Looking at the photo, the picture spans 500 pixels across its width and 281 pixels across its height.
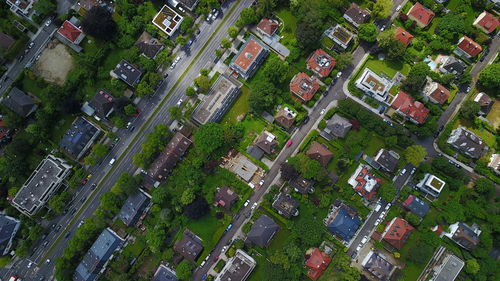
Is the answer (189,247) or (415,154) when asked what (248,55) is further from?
(189,247)

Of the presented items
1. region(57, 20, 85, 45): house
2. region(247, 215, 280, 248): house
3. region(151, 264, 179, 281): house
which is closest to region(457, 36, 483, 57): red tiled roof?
region(247, 215, 280, 248): house

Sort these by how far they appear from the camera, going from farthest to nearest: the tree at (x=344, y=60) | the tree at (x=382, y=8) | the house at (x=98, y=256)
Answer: the tree at (x=382, y=8), the tree at (x=344, y=60), the house at (x=98, y=256)

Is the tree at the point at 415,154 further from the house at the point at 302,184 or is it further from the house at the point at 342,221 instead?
the house at the point at 302,184

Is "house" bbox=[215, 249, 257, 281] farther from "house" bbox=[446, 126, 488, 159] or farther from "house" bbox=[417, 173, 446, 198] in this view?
"house" bbox=[446, 126, 488, 159]

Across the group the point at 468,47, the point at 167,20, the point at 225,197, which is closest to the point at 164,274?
the point at 225,197

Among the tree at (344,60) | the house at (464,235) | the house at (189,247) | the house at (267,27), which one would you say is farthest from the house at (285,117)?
the house at (464,235)

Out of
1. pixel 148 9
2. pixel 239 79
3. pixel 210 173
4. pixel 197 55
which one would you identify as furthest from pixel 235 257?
pixel 148 9
